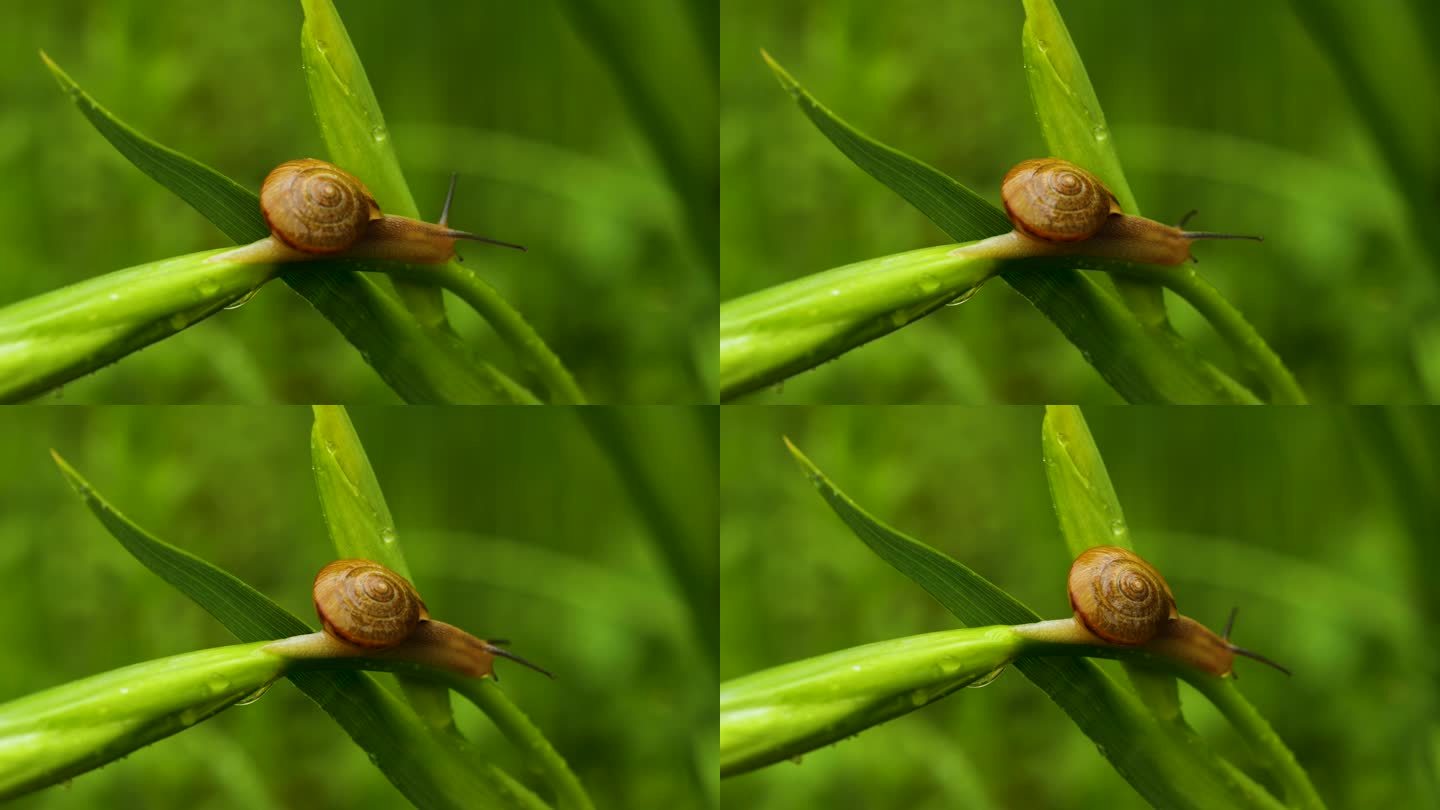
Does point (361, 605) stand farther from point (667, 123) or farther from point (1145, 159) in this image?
point (1145, 159)

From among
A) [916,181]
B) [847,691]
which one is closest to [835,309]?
[916,181]

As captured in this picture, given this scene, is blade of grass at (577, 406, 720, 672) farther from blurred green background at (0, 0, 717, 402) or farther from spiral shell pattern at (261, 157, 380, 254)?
spiral shell pattern at (261, 157, 380, 254)

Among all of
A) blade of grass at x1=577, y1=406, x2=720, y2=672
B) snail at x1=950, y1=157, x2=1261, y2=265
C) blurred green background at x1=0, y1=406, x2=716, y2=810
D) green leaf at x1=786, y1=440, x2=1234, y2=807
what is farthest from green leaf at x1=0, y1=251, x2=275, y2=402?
snail at x1=950, y1=157, x2=1261, y2=265

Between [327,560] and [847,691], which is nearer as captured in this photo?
[847,691]

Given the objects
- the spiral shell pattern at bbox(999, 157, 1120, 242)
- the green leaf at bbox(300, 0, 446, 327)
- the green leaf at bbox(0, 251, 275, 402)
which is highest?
the green leaf at bbox(300, 0, 446, 327)

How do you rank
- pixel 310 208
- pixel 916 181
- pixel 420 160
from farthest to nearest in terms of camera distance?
pixel 420 160, pixel 916 181, pixel 310 208

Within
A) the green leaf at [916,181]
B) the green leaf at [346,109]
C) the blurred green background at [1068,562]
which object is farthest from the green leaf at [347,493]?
the green leaf at [916,181]

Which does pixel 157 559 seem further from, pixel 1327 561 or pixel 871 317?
pixel 1327 561

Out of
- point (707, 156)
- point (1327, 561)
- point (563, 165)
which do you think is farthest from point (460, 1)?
point (1327, 561)
